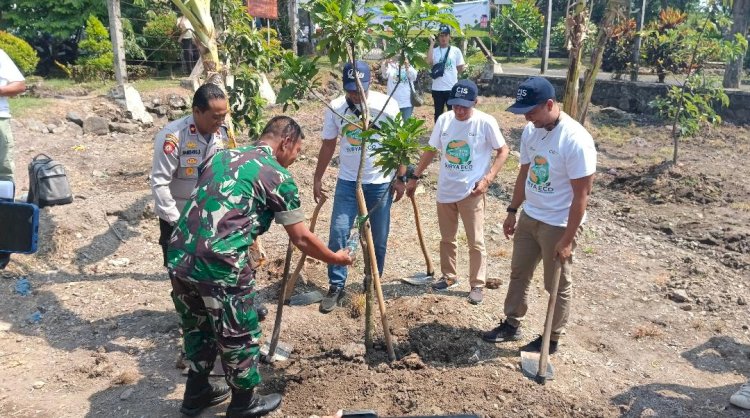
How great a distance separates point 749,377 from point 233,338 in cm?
360

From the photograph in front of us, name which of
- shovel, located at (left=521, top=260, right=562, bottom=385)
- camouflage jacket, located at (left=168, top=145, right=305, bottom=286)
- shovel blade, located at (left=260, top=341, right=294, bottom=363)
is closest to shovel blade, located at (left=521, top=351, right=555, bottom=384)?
shovel, located at (left=521, top=260, right=562, bottom=385)

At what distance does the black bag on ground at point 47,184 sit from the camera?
595 cm

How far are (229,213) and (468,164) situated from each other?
8.15ft

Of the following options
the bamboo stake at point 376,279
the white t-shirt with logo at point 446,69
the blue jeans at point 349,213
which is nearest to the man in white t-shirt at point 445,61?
the white t-shirt with logo at point 446,69

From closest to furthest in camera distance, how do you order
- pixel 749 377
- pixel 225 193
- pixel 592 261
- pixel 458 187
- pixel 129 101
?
pixel 225 193 < pixel 749 377 < pixel 458 187 < pixel 592 261 < pixel 129 101

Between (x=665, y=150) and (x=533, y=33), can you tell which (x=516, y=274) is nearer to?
(x=665, y=150)

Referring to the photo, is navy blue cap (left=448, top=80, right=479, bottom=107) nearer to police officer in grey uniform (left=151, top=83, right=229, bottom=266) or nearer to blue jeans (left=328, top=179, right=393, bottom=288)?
blue jeans (left=328, top=179, right=393, bottom=288)

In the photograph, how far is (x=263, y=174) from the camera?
10.6 feet

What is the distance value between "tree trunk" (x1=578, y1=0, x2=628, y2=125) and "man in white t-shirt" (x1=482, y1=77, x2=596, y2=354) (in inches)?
177

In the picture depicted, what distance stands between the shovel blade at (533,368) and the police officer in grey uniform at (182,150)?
8.44 feet

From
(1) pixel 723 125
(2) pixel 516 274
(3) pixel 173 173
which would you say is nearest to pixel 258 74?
(3) pixel 173 173

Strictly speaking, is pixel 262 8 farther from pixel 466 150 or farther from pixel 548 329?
pixel 548 329

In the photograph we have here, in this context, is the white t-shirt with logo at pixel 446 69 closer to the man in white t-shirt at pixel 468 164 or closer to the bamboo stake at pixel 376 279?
the man in white t-shirt at pixel 468 164

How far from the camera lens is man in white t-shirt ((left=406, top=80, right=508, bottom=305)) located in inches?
199
